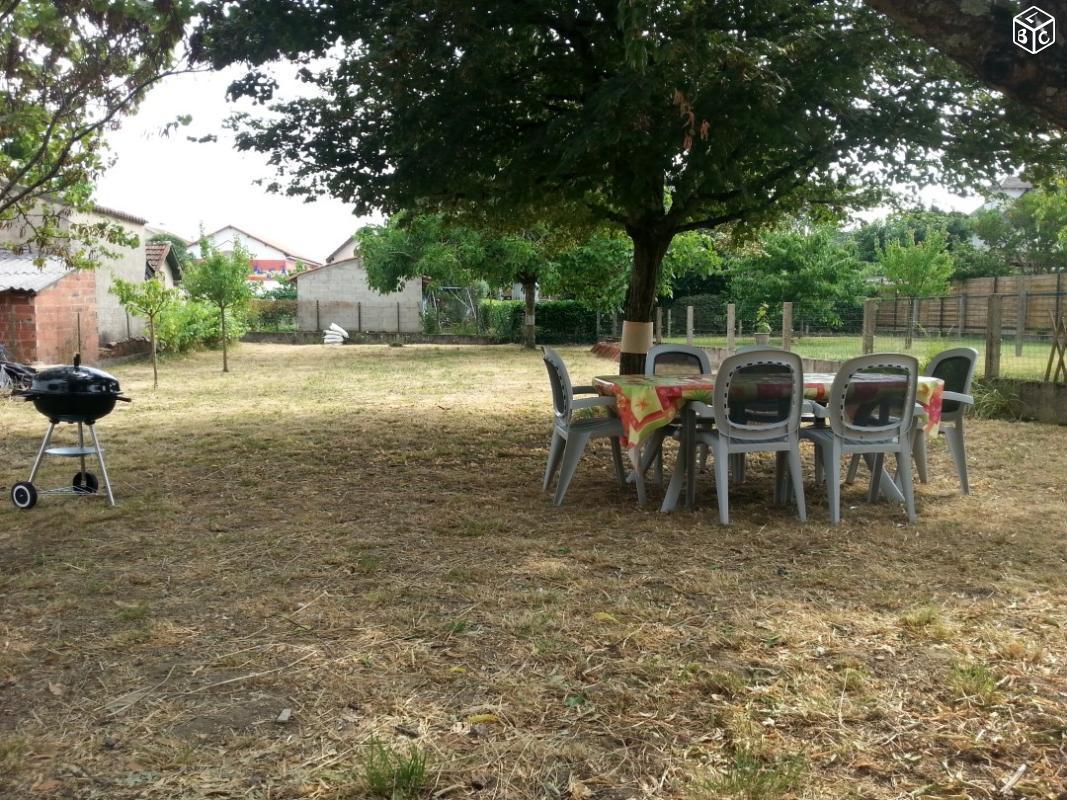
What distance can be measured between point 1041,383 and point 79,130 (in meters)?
11.4

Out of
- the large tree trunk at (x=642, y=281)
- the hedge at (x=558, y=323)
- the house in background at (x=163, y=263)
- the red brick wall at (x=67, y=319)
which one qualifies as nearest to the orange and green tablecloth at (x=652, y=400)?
the large tree trunk at (x=642, y=281)

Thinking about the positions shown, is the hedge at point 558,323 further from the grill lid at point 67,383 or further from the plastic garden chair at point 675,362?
the grill lid at point 67,383

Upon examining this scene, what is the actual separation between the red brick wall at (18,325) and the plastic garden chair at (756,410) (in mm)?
15758

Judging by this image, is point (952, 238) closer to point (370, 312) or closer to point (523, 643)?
point (370, 312)

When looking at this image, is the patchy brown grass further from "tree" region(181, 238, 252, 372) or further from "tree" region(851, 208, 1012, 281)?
"tree" region(851, 208, 1012, 281)

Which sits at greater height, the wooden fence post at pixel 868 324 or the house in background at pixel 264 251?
the house in background at pixel 264 251

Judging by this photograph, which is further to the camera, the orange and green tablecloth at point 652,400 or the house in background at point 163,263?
the house in background at point 163,263

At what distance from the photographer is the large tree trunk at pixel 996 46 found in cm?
209

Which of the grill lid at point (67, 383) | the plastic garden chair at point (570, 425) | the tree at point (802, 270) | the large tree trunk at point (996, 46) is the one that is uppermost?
Answer: the tree at point (802, 270)

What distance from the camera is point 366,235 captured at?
30688 mm

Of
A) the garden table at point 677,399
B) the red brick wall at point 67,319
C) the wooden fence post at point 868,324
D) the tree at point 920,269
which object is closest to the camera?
the garden table at point 677,399

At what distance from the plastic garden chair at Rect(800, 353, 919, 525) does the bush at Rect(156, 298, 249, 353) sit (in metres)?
19.1

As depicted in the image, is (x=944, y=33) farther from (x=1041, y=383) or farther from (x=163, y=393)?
(x=163, y=393)

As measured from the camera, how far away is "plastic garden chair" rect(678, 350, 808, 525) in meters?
5.47
